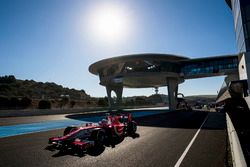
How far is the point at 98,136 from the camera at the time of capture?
28.3 feet

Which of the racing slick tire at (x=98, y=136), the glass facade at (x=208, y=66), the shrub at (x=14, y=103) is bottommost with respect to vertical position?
the racing slick tire at (x=98, y=136)

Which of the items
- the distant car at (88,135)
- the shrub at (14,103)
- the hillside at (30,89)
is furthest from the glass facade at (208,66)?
the hillside at (30,89)

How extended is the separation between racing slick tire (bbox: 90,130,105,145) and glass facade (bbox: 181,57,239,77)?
47.3m

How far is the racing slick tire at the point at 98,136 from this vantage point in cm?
848

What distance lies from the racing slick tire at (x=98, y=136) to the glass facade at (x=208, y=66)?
47.3 metres

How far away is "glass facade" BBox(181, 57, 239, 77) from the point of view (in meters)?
47.6

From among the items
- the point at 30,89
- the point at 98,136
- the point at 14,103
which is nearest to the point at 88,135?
the point at 98,136

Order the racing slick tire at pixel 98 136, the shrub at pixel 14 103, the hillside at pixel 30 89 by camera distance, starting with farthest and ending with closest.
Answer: the hillside at pixel 30 89, the shrub at pixel 14 103, the racing slick tire at pixel 98 136

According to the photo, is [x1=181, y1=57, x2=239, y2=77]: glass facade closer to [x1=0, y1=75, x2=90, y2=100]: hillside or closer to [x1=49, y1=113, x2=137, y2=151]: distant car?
[x1=49, y1=113, x2=137, y2=151]: distant car

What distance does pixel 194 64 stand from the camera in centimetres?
5200

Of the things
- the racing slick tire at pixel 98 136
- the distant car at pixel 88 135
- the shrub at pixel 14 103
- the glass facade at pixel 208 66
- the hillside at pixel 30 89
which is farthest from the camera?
the hillside at pixel 30 89

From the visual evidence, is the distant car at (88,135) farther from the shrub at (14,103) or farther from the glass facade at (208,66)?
the shrub at (14,103)

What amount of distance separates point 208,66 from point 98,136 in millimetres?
47830

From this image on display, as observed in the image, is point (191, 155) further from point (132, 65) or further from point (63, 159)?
point (132, 65)
